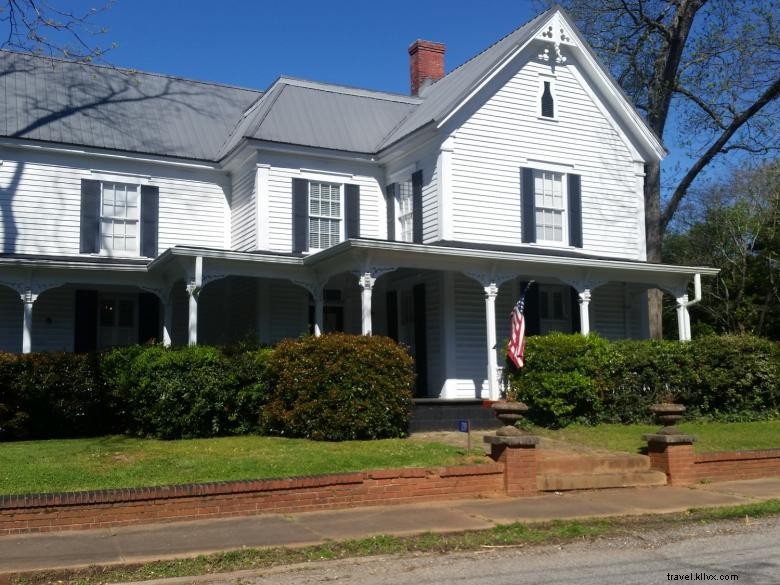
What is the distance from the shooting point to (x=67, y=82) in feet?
69.7

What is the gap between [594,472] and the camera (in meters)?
11.9

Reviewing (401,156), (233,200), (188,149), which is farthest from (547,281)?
(188,149)

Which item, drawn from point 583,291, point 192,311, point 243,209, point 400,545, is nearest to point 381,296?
point 243,209

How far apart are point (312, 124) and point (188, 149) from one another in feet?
10.3

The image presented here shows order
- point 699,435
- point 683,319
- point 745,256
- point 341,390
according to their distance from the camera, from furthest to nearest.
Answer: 1. point 745,256
2. point 683,319
3. point 699,435
4. point 341,390

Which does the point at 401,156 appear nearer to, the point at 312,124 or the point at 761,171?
the point at 312,124

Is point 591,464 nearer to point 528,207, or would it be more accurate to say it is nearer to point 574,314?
point 574,314

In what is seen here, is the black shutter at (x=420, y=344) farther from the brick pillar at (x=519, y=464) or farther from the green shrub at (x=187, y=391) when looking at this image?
the brick pillar at (x=519, y=464)

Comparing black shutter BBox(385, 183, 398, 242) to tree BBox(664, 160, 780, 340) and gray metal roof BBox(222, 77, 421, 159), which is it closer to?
gray metal roof BBox(222, 77, 421, 159)

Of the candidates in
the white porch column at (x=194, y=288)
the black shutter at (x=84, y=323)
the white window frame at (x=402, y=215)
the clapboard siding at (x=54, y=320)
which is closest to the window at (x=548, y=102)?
the white window frame at (x=402, y=215)

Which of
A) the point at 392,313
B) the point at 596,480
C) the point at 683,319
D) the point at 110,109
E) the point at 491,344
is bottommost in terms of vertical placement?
the point at 596,480

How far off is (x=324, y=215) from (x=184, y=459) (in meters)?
9.34

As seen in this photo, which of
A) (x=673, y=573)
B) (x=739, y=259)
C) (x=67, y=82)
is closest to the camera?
(x=673, y=573)

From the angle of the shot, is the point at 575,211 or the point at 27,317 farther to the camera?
the point at 575,211
